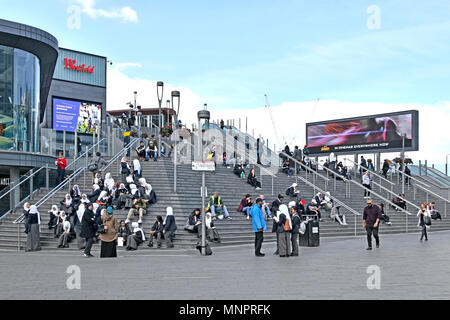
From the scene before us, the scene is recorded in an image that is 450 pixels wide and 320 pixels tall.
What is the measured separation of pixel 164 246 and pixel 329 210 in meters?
10.4

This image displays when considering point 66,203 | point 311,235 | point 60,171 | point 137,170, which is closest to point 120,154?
point 60,171

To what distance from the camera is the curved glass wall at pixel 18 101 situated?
27750 mm

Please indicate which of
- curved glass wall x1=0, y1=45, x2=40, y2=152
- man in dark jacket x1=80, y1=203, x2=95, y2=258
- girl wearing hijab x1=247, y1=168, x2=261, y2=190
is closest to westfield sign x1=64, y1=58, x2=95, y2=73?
curved glass wall x1=0, y1=45, x2=40, y2=152

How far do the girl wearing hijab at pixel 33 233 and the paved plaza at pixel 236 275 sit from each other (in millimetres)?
1805

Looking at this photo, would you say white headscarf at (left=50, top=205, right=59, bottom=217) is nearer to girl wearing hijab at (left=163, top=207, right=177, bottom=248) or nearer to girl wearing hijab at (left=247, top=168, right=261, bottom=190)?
girl wearing hijab at (left=163, top=207, right=177, bottom=248)

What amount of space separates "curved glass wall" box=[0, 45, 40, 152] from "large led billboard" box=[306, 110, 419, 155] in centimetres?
2643

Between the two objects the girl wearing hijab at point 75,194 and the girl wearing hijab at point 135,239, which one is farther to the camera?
the girl wearing hijab at point 75,194

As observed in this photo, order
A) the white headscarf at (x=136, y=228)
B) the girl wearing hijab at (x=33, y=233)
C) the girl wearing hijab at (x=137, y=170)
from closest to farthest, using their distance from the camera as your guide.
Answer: the white headscarf at (x=136, y=228) → the girl wearing hijab at (x=33, y=233) → the girl wearing hijab at (x=137, y=170)

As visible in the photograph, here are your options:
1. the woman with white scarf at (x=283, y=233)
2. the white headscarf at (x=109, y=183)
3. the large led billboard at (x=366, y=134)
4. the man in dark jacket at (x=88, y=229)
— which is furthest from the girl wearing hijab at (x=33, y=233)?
the large led billboard at (x=366, y=134)

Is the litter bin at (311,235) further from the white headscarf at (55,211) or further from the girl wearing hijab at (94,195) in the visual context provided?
the white headscarf at (55,211)

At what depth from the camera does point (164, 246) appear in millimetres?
20125

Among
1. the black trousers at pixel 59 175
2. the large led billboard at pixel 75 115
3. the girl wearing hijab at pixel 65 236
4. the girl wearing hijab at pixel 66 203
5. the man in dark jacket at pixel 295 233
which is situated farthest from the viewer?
the large led billboard at pixel 75 115

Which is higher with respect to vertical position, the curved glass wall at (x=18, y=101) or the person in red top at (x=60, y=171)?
the curved glass wall at (x=18, y=101)
